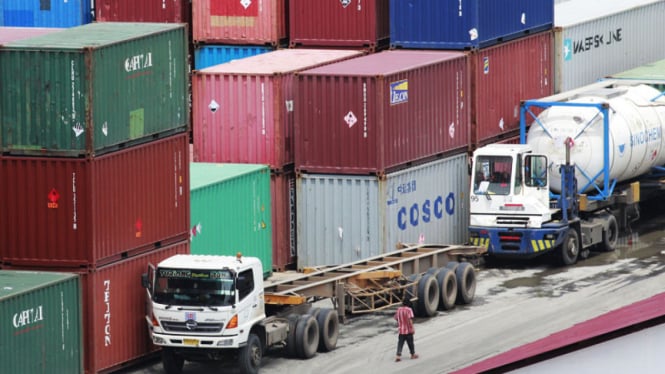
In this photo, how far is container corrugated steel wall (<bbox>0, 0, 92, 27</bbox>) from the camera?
1710 inches

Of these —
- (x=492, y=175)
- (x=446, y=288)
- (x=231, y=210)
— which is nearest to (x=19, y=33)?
(x=231, y=210)

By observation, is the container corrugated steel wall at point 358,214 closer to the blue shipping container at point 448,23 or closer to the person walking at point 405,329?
the blue shipping container at point 448,23

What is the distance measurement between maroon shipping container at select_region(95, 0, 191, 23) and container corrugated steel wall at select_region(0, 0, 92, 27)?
772mm

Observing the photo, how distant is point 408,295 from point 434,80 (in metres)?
7.33

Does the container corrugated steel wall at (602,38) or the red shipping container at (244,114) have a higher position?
the container corrugated steel wall at (602,38)

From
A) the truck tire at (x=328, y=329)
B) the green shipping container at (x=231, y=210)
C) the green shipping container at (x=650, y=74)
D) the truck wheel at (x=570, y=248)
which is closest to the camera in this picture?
the truck tire at (x=328, y=329)

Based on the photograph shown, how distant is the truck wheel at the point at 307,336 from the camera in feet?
93.9

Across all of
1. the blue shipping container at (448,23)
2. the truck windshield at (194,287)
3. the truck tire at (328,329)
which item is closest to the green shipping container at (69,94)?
the truck windshield at (194,287)

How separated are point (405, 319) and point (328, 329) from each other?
1.81m

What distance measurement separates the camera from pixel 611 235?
39.4m

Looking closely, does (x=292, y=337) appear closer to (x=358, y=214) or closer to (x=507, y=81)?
(x=358, y=214)

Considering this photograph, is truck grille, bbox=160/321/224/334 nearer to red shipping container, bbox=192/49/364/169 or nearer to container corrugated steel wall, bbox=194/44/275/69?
red shipping container, bbox=192/49/364/169

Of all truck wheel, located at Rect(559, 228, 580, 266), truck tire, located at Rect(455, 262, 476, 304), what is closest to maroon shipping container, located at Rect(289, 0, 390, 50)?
truck wheel, located at Rect(559, 228, 580, 266)

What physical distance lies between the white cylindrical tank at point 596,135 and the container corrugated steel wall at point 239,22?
755cm
